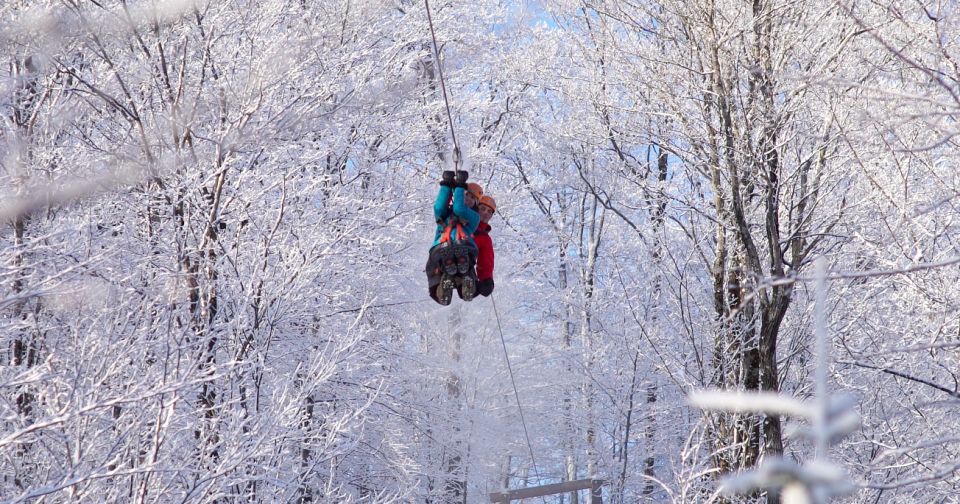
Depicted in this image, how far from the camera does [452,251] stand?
266 inches

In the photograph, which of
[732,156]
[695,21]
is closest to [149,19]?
[695,21]

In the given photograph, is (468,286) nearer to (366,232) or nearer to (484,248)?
(484,248)

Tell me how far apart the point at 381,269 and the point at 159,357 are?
4.44 meters

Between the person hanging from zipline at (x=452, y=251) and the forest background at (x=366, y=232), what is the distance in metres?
0.98

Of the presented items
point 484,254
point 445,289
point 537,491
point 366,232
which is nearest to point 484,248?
point 484,254

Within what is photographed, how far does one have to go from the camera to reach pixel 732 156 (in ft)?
25.2

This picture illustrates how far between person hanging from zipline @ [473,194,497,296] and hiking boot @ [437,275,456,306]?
10.8 inches

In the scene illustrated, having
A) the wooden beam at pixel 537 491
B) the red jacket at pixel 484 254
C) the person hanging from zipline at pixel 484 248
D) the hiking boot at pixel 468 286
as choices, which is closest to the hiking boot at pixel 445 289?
the hiking boot at pixel 468 286

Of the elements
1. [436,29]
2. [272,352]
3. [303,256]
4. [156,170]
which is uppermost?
[436,29]

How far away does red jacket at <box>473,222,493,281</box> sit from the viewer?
7.58 metres

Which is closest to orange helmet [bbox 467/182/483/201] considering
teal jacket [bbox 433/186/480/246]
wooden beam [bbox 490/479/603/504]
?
teal jacket [bbox 433/186/480/246]

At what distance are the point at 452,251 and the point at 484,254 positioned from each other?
98 centimetres

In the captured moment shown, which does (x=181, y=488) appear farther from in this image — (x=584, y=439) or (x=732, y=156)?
(x=584, y=439)

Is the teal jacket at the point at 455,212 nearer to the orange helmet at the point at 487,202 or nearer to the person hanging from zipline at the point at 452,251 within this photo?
the person hanging from zipline at the point at 452,251
